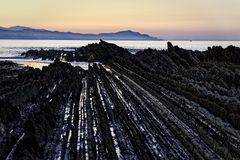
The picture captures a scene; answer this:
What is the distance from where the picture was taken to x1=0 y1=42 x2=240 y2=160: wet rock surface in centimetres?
1384

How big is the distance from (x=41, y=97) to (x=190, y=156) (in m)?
14.5

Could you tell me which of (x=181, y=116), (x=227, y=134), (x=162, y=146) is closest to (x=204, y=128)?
(x=227, y=134)

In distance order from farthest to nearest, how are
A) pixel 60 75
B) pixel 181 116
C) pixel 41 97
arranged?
pixel 60 75 → pixel 41 97 → pixel 181 116

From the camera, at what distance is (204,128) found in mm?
17203

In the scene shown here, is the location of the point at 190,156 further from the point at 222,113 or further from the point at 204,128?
the point at 222,113

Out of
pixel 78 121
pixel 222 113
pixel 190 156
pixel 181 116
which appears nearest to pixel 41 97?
pixel 78 121

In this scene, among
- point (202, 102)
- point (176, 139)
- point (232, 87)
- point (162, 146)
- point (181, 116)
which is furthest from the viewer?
point (232, 87)

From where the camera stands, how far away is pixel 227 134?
16.4 m

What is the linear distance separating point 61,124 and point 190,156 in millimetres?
7060

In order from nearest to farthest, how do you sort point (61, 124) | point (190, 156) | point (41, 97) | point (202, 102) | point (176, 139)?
point (190, 156) → point (176, 139) → point (61, 124) → point (202, 102) → point (41, 97)

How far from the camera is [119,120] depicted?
730 inches

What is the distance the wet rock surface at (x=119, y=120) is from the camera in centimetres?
1384

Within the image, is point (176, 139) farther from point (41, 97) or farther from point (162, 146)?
point (41, 97)

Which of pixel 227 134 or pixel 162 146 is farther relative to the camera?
pixel 227 134
